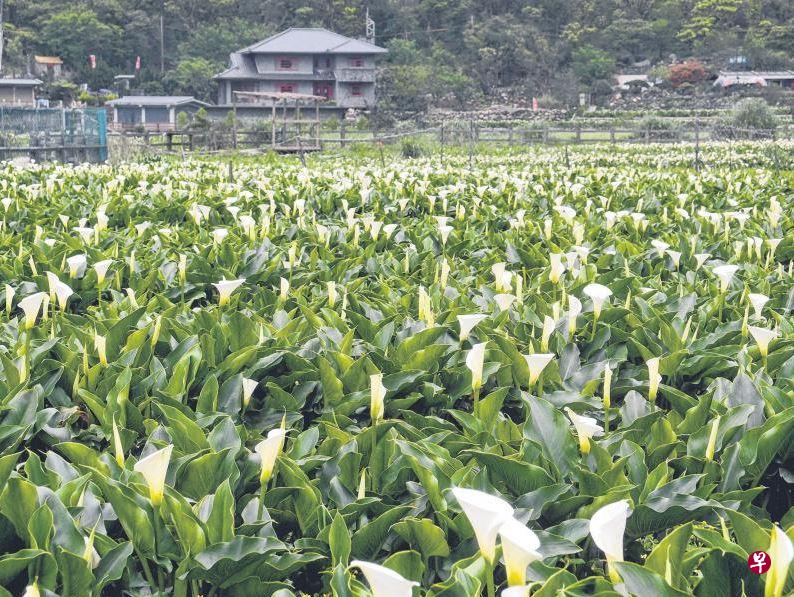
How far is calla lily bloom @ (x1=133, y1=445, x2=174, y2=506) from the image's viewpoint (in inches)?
54.9

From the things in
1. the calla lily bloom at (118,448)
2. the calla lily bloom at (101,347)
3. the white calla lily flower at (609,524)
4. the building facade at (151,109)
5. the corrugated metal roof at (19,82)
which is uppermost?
the corrugated metal roof at (19,82)

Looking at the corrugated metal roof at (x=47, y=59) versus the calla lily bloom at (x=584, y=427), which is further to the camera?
the corrugated metal roof at (x=47, y=59)

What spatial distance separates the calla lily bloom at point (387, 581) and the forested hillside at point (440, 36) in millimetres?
55163

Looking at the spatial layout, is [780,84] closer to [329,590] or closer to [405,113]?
[405,113]

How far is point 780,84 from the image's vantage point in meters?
58.8

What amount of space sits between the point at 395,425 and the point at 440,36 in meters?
72.8

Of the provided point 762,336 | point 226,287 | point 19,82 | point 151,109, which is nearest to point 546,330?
point 762,336

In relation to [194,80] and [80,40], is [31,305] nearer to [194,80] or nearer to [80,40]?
[194,80]

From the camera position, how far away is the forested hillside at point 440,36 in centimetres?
6034

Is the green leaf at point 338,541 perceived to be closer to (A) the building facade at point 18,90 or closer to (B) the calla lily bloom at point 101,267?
(B) the calla lily bloom at point 101,267

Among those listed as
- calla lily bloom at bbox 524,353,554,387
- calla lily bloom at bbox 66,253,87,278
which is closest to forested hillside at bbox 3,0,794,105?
calla lily bloom at bbox 66,253,87,278

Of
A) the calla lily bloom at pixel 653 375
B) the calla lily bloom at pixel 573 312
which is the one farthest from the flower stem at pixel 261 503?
the calla lily bloom at pixel 573 312

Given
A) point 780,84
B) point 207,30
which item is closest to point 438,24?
point 207,30

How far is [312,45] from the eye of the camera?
172 feet
